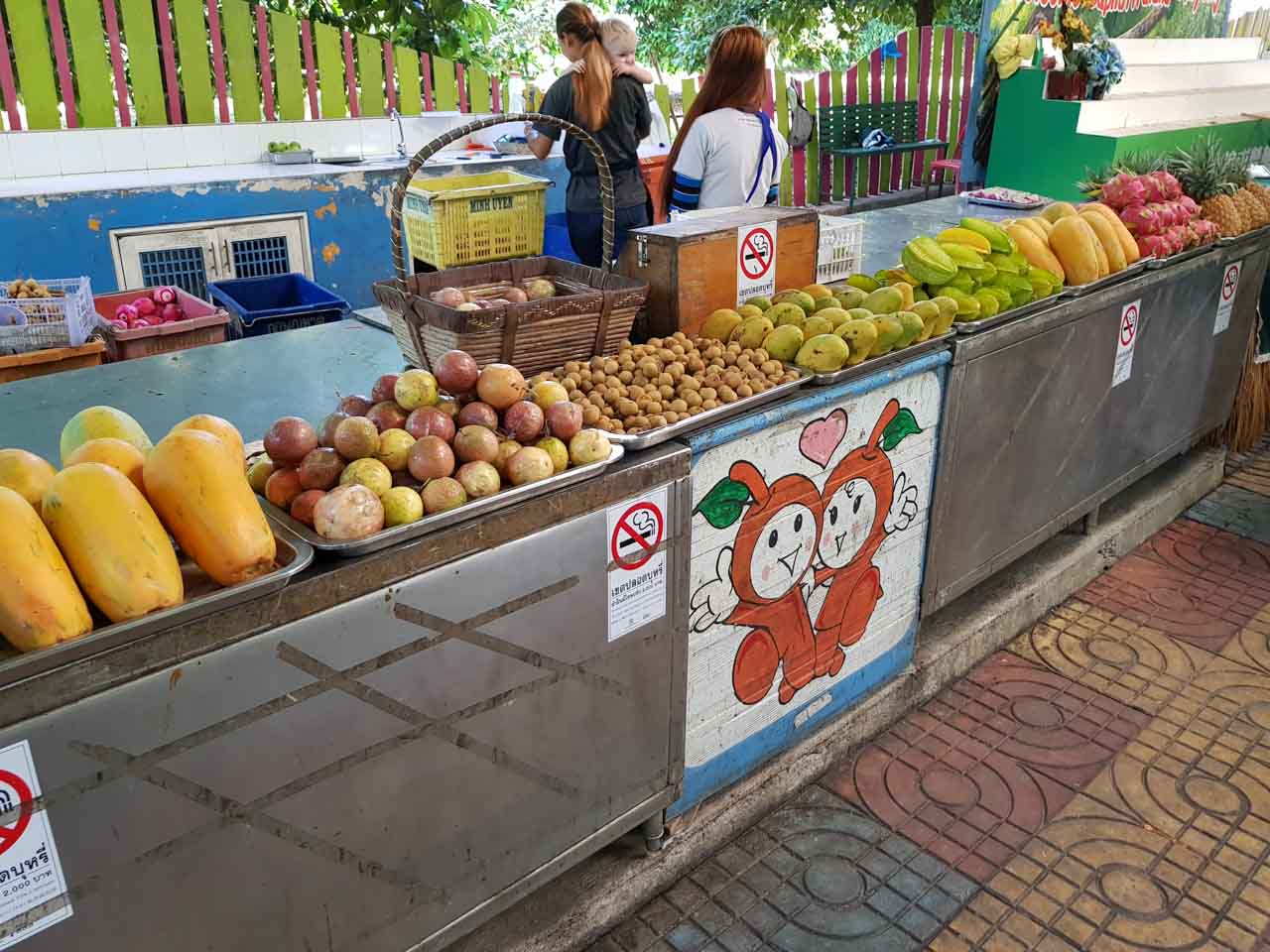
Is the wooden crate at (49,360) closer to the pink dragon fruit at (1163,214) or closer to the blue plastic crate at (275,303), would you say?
the blue plastic crate at (275,303)

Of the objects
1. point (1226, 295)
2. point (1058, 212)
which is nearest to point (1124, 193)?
point (1058, 212)

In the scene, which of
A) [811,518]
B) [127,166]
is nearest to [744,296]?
[811,518]

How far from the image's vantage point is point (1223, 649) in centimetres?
335

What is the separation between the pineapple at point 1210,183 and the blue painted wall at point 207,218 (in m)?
4.19

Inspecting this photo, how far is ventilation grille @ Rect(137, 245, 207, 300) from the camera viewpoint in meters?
5.32

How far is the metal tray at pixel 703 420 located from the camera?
6.22ft

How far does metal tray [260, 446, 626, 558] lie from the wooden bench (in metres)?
8.13

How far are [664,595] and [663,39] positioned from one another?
1522 centimetres

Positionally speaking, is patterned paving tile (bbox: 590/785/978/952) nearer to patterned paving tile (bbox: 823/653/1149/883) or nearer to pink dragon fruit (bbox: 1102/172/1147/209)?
patterned paving tile (bbox: 823/653/1149/883)

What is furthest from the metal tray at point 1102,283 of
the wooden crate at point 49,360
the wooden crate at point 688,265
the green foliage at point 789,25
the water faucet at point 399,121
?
the green foliage at point 789,25

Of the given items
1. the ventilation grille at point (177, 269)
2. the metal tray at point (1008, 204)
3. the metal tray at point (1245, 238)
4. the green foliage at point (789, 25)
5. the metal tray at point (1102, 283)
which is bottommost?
the ventilation grille at point (177, 269)

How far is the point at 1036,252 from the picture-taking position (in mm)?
3064

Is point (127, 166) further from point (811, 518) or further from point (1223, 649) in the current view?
point (1223, 649)

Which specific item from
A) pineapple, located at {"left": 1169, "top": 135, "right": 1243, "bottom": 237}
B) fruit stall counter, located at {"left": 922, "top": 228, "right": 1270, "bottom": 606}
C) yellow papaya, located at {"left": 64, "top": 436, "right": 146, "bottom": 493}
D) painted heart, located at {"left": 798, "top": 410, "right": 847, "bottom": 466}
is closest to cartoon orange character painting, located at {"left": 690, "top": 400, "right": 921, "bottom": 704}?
painted heart, located at {"left": 798, "top": 410, "right": 847, "bottom": 466}
